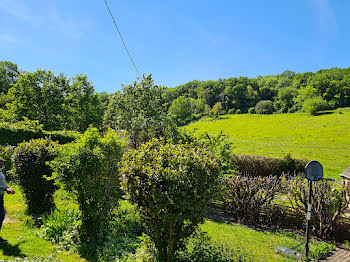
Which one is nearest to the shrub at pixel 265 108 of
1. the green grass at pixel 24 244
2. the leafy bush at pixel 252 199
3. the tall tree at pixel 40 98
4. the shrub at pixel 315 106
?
the shrub at pixel 315 106

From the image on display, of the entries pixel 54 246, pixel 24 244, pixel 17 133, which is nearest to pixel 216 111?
pixel 17 133

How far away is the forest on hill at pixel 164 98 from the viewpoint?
27.3 metres

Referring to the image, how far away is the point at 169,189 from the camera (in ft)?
14.7

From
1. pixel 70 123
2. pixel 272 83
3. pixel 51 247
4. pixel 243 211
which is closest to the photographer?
pixel 51 247

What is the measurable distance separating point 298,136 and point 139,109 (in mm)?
42228

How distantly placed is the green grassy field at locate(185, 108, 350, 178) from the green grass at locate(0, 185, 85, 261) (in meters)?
27.6

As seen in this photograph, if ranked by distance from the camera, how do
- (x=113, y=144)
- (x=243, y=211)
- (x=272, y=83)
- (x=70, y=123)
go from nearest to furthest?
1. (x=113, y=144)
2. (x=243, y=211)
3. (x=70, y=123)
4. (x=272, y=83)

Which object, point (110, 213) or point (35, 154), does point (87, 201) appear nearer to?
point (110, 213)

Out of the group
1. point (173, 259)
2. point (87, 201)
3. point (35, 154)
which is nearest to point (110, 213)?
point (87, 201)

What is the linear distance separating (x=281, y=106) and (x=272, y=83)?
29.0 meters

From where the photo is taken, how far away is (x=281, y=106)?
259ft

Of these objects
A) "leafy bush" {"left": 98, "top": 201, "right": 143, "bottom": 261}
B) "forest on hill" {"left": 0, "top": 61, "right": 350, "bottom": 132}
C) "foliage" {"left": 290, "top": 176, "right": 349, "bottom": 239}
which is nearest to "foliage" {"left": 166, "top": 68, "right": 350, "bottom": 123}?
"forest on hill" {"left": 0, "top": 61, "right": 350, "bottom": 132}

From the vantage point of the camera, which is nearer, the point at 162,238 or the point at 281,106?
the point at 162,238

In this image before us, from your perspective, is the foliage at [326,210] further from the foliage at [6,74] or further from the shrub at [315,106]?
the foliage at [6,74]
